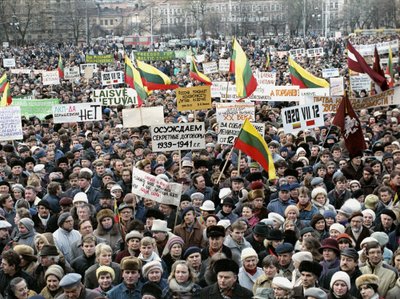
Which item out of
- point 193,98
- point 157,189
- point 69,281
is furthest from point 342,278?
point 193,98

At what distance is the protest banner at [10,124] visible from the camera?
17.5 metres

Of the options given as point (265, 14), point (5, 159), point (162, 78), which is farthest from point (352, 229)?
point (265, 14)

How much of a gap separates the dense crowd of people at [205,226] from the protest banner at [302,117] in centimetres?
34

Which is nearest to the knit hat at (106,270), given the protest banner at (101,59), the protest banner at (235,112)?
the protest banner at (235,112)

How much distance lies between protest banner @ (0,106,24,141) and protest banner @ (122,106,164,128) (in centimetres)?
189

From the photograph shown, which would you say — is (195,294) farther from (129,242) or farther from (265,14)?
(265,14)

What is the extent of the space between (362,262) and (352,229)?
4.01ft

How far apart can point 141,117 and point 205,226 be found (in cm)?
769

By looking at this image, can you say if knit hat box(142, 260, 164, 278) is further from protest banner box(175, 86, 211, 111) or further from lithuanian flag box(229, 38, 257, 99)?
lithuanian flag box(229, 38, 257, 99)

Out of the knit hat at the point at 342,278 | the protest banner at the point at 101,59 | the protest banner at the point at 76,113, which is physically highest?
the protest banner at the point at 101,59

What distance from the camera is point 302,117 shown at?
54.1 feet

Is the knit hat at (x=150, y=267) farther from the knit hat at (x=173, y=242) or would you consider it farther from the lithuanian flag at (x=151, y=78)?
the lithuanian flag at (x=151, y=78)

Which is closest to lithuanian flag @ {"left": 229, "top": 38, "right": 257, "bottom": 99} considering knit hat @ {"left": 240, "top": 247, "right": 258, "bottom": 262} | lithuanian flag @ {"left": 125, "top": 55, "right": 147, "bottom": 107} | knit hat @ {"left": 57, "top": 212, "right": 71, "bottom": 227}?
lithuanian flag @ {"left": 125, "top": 55, "right": 147, "bottom": 107}

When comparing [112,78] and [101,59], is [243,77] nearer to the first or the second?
[112,78]
